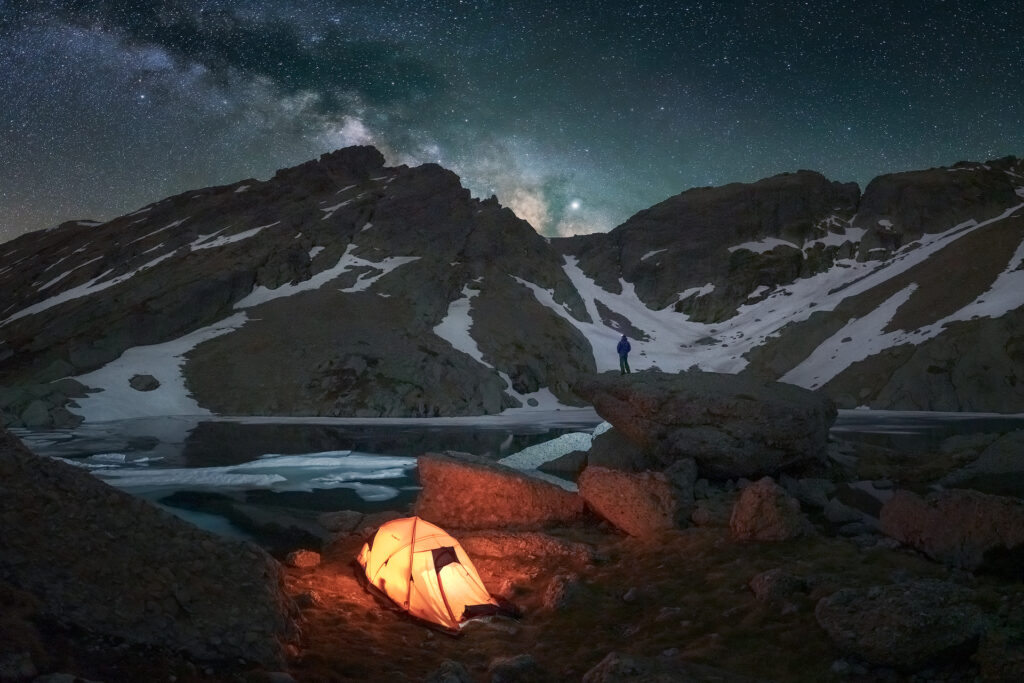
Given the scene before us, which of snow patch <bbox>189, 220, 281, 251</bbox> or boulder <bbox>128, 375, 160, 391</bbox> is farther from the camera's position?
snow patch <bbox>189, 220, 281, 251</bbox>

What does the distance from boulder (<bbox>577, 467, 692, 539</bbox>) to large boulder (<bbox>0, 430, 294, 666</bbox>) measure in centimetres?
690

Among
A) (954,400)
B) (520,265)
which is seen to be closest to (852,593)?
(954,400)

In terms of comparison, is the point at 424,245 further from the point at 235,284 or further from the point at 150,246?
the point at 150,246

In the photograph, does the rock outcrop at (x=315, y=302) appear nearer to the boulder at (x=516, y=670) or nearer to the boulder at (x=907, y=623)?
the boulder at (x=516, y=670)

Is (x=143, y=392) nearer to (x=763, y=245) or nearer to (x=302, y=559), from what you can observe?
(x=302, y=559)

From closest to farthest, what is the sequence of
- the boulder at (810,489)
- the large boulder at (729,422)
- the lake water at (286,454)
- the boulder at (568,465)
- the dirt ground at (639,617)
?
1. the dirt ground at (639,617)
2. the boulder at (810,489)
3. the large boulder at (729,422)
4. the lake water at (286,454)
5. the boulder at (568,465)

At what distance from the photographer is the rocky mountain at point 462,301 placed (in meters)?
55.9

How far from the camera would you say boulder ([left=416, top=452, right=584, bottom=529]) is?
1345cm

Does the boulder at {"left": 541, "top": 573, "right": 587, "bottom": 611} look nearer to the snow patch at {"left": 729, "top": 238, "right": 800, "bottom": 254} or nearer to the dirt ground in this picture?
the dirt ground

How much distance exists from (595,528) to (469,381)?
50867mm

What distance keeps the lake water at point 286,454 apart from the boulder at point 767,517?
9.35 metres

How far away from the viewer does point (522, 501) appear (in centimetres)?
1367

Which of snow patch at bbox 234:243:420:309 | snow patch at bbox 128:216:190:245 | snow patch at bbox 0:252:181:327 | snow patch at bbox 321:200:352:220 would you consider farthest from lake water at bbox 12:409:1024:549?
snow patch at bbox 128:216:190:245

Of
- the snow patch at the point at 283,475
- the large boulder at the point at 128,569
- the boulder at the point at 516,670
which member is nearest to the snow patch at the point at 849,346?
the snow patch at the point at 283,475
